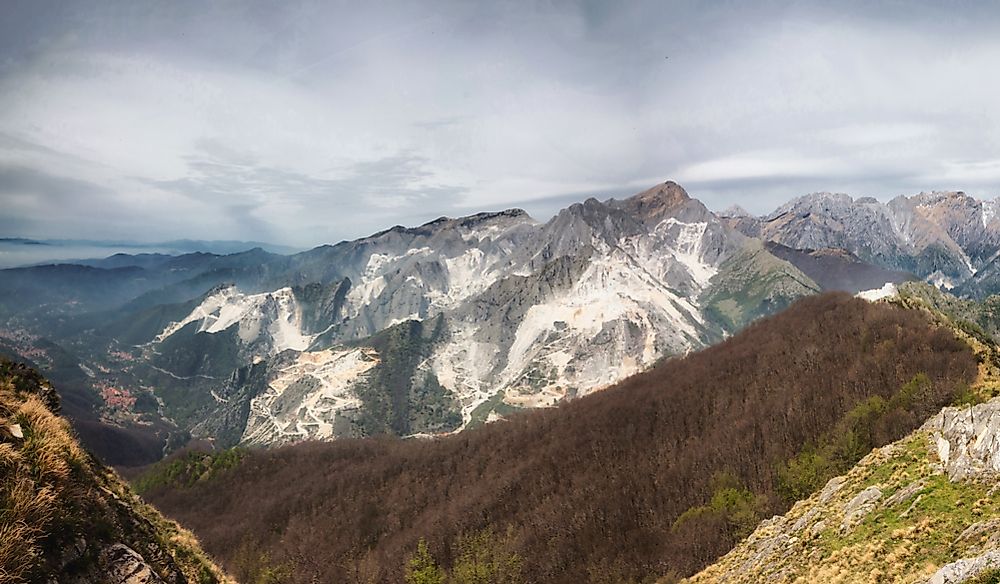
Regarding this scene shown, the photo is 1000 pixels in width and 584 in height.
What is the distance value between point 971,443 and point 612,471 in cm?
9849

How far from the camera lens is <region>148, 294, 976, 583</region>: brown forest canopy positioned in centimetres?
8869

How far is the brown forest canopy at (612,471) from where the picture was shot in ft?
291

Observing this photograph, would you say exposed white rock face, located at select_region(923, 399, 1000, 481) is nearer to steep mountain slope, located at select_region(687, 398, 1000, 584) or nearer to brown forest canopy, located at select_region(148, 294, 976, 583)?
steep mountain slope, located at select_region(687, 398, 1000, 584)

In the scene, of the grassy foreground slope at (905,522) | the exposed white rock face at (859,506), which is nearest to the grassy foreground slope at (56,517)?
the grassy foreground slope at (905,522)

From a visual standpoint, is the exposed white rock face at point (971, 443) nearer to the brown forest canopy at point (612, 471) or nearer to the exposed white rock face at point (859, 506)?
the exposed white rock face at point (859, 506)

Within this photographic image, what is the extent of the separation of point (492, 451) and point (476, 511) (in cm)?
4630

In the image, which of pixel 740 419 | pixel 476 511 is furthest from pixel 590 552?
pixel 740 419

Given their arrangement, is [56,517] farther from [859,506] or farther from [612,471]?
[612,471]

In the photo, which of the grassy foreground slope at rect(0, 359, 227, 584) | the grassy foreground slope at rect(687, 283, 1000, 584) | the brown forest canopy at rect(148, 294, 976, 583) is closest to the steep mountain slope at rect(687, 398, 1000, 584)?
the grassy foreground slope at rect(687, 283, 1000, 584)

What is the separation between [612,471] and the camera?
4850 inches

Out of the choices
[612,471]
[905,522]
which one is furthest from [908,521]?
[612,471]

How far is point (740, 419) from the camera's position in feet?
380

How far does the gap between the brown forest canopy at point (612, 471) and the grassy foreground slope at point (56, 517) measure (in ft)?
226

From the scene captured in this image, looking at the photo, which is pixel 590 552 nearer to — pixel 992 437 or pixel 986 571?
pixel 992 437
